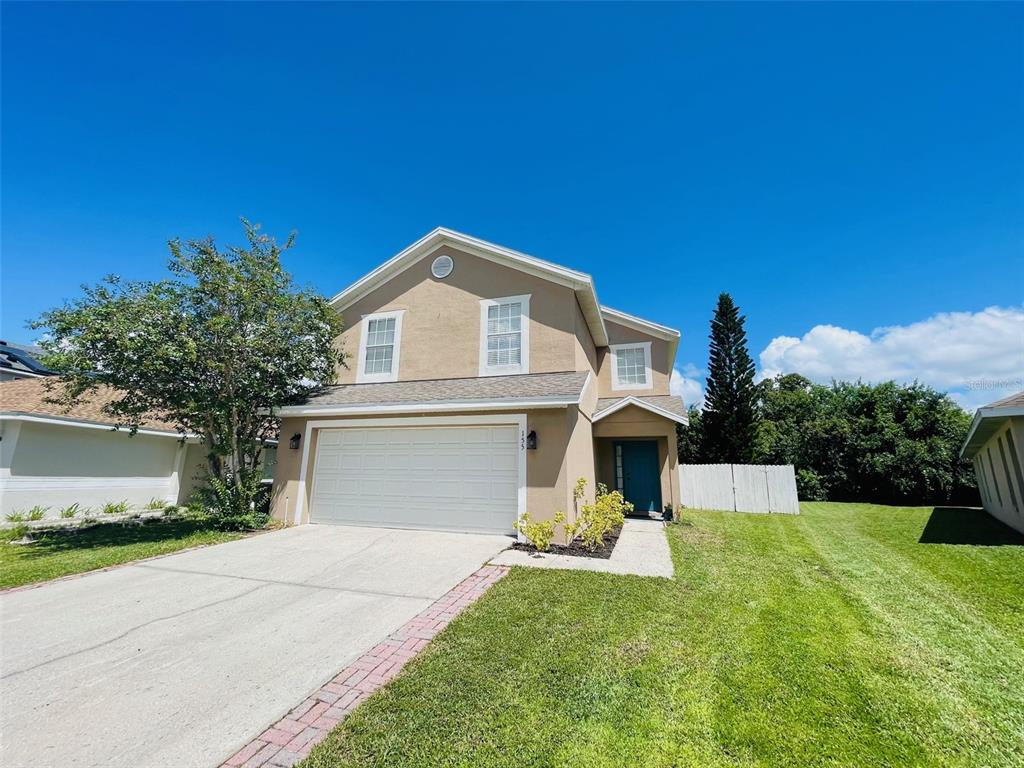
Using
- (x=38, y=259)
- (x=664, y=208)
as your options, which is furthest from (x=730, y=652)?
(x=38, y=259)

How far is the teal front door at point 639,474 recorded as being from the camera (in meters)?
13.7

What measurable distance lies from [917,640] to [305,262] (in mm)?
13319

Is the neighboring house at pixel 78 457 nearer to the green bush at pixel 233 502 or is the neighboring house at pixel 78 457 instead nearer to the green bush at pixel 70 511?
the green bush at pixel 70 511

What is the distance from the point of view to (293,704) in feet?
9.91

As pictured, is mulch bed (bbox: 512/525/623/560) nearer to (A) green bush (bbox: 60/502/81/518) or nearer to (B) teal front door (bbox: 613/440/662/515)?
(B) teal front door (bbox: 613/440/662/515)

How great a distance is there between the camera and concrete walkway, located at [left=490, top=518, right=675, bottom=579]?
6629mm

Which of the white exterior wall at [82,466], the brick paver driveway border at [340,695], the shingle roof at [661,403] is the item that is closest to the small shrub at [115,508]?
the white exterior wall at [82,466]

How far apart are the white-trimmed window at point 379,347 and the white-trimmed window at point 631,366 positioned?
816 cm

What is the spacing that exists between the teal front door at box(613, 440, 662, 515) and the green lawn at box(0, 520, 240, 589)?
11405 mm

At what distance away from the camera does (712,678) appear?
11.3 ft

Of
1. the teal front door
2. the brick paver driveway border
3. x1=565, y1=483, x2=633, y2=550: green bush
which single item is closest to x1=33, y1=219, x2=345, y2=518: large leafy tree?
the brick paver driveway border

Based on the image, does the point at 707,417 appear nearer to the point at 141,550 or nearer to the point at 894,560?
the point at 894,560

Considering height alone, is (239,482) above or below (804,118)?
below

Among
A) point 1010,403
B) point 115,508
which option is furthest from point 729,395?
point 115,508
